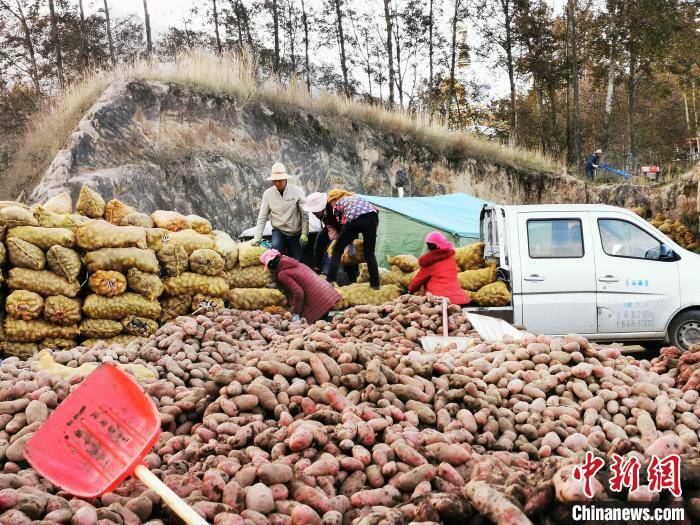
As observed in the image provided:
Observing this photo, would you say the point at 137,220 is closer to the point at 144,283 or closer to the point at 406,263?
the point at 144,283

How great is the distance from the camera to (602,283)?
686 centimetres

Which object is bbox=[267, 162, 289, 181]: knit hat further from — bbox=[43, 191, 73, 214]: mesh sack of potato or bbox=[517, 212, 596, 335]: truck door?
bbox=[517, 212, 596, 335]: truck door

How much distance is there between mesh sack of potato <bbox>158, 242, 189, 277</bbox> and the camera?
662 cm

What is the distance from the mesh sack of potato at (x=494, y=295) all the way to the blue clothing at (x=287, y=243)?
2621 millimetres

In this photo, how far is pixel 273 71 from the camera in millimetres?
24078

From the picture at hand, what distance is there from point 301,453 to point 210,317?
11.2ft

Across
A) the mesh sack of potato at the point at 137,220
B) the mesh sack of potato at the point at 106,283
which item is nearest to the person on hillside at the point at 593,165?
the mesh sack of potato at the point at 137,220

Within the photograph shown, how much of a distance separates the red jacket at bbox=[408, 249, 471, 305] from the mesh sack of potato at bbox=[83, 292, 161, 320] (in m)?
3.00

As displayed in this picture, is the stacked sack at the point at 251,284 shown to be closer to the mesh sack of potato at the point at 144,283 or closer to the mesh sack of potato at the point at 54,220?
the mesh sack of potato at the point at 144,283

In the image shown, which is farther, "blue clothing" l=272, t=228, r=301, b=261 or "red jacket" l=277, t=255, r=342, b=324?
"blue clothing" l=272, t=228, r=301, b=261

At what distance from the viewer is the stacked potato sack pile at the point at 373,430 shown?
2162 millimetres

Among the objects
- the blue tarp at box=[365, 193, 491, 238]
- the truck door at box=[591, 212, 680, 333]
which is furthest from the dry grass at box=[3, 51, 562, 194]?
the truck door at box=[591, 212, 680, 333]

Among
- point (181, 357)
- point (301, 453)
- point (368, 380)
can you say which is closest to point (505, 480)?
point (301, 453)

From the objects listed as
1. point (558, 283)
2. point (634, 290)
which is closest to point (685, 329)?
point (634, 290)
